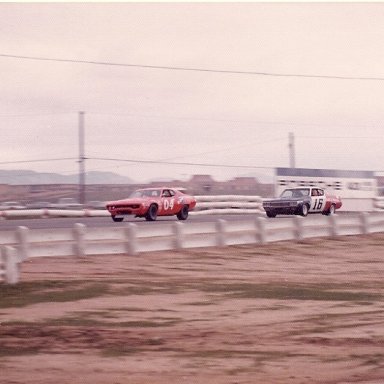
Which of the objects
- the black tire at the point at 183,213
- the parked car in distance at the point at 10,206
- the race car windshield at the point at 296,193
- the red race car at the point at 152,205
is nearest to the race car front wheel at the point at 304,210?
the race car windshield at the point at 296,193

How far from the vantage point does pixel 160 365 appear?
A: 27.0ft

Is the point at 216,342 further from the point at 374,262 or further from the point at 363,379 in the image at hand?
the point at 374,262

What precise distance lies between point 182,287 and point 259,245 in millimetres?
8165

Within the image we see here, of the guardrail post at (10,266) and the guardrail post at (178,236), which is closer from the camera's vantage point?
the guardrail post at (10,266)

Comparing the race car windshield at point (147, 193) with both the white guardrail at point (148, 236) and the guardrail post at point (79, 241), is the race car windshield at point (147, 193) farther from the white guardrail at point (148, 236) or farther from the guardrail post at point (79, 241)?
the guardrail post at point (79, 241)

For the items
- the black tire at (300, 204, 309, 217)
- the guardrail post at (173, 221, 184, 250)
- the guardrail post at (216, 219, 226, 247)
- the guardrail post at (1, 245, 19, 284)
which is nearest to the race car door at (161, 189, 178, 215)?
the black tire at (300, 204, 309, 217)

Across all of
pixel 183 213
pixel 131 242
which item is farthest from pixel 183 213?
pixel 131 242

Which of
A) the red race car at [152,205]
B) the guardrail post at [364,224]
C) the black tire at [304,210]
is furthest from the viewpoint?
the black tire at [304,210]

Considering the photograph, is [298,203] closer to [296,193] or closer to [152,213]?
[296,193]

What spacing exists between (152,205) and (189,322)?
2098 centimetres

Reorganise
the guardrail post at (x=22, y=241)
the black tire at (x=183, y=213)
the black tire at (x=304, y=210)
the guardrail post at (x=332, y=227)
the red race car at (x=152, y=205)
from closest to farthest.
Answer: the guardrail post at (x=22, y=241) → the guardrail post at (x=332, y=227) → the red race car at (x=152, y=205) → the black tire at (x=183, y=213) → the black tire at (x=304, y=210)

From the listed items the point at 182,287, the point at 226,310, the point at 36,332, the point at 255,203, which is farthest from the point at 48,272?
the point at 255,203

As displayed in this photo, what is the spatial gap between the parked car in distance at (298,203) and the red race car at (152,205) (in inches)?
173

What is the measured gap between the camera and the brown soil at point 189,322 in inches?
315
